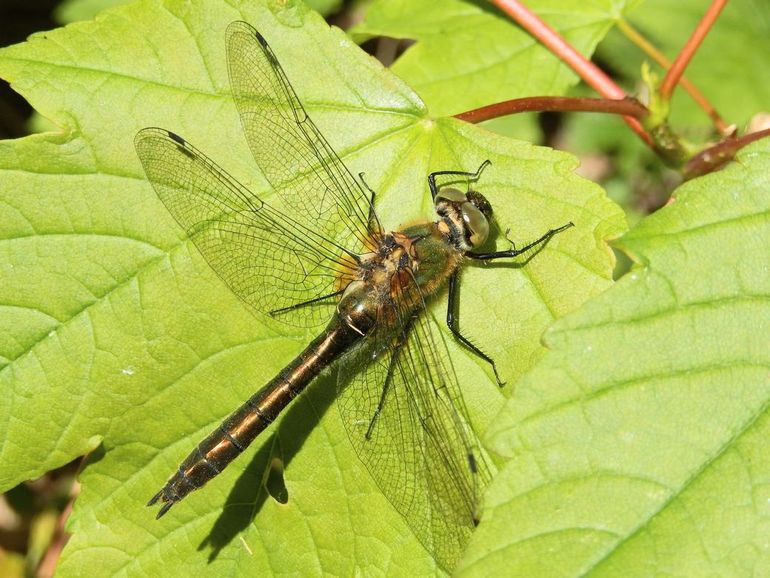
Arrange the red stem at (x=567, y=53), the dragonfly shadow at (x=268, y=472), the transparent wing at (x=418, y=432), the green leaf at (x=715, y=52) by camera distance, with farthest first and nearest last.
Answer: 1. the green leaf at (x=715, y=52)
2. the red stem at (x=567, y=53)
3. the dragonfly shadow at (x=268, y=472)
4. the transparent wing at (x=418, y=432)

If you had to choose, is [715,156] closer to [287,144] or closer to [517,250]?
[517,250]

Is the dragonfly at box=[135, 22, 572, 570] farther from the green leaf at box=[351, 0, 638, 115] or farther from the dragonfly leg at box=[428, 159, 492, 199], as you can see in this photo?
the green leaf at box=[351, 0, 638, 115]

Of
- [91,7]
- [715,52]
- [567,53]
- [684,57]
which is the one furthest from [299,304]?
[715,52]

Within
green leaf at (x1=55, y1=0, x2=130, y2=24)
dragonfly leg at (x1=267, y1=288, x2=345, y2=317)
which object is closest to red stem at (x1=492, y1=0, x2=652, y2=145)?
dragonfly leg at (x1=267, y1=288, x2=345, y2=317)

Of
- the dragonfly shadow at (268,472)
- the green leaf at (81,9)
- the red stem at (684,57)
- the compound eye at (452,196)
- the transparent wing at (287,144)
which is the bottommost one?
the dragonfly shadow at (268,472)

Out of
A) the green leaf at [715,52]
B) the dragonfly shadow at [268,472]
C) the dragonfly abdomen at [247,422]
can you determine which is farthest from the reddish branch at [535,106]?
the green leaf at [715,52]

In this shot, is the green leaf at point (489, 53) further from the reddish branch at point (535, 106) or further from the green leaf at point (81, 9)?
the green leaf at point (81, 9)
